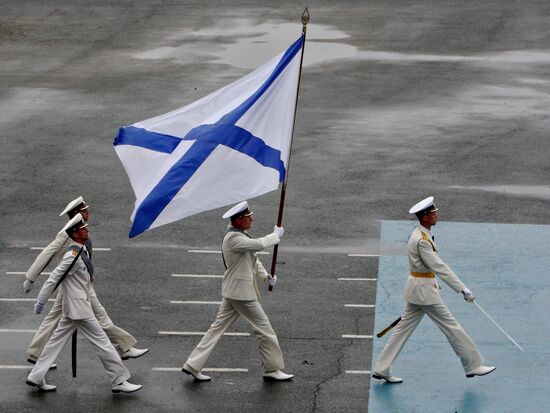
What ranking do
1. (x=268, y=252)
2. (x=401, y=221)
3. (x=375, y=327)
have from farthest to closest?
1. (x=401, y=221)
2. (x=268, y=252)
3. (x=375, y=327)

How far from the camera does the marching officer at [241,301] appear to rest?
13.5 meters

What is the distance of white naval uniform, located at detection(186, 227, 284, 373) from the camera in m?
13.5

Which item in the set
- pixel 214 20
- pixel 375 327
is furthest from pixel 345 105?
pixel 375 327

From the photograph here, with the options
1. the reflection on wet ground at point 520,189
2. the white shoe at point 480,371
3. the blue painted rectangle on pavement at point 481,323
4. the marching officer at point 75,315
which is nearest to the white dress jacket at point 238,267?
the marching officer at point 75,315

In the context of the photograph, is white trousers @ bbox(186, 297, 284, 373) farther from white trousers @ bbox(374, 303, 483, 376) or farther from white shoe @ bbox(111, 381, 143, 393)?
white trousers @ bbox(374, 303, 483, 376)

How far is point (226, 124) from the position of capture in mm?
13438

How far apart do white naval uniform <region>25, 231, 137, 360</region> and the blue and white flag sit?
110cm

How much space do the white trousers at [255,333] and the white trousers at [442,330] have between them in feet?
3.53

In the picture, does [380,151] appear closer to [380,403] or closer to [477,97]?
[477,97]

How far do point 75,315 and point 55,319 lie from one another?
67 centimetres

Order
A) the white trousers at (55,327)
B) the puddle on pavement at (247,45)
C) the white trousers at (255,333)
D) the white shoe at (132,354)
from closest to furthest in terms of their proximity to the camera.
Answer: the white trousers at (255,333) < the white trousers at (55,327) < the white shoe at (132,354) < the puddle on pavement at (247,45)

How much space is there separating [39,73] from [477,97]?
9749 mm

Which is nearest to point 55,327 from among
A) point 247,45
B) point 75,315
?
point 75,315

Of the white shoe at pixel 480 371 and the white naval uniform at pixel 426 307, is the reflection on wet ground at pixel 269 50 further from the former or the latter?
the white shoe at pixel 480 371
